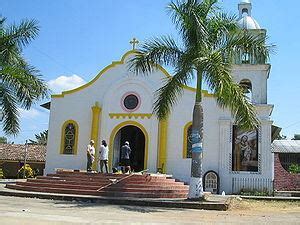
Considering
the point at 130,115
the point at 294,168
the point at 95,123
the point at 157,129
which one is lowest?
the point at 294,168

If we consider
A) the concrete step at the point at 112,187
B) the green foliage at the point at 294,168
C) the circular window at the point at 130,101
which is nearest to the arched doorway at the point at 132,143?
the circular window at the point at 130,101

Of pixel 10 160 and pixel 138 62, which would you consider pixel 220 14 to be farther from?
pixel 10 160

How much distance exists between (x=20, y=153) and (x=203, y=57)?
2612 centimetres

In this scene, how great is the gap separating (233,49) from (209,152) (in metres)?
7.28

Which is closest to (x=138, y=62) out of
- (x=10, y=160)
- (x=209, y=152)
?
(x=209, y=152)

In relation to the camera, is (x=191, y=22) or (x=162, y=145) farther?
(x=162, y=145)

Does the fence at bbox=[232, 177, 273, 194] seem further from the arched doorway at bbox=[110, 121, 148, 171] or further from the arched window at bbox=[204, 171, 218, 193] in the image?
the arched doorway at bbox=[110, 121, 148, 171]

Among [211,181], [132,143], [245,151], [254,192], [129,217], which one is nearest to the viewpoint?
[129,217]

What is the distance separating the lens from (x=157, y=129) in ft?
70.9

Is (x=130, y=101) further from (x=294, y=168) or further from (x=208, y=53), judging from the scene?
(x=294, y=168)

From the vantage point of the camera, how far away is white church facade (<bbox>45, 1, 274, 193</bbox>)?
20500 millimetres

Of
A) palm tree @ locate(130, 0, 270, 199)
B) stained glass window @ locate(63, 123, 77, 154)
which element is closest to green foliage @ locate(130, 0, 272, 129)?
palm tree @ locate(130, 0, 270, 199)

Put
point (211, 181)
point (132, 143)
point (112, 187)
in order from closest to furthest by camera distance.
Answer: point (112, 187) < point (211, 181) < point (132, 143)

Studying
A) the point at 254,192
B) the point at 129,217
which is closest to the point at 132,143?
Answer: the point at 254,192
